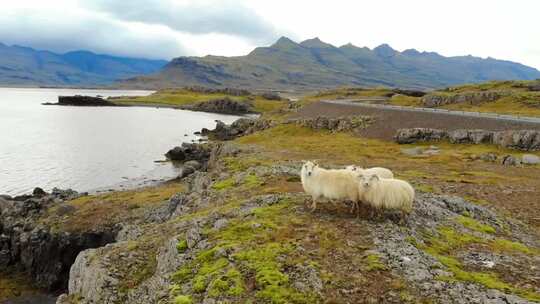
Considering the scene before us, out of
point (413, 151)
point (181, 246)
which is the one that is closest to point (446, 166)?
point (413, 151)

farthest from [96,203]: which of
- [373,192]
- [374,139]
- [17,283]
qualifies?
[374,139]

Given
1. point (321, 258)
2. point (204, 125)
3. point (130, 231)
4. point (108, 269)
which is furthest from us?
point (204, 125)

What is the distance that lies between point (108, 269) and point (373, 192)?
14.2 metres

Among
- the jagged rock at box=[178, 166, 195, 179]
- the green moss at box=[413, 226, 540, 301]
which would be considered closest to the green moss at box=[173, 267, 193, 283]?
the green moss at box=[413, 226, 540, 301]

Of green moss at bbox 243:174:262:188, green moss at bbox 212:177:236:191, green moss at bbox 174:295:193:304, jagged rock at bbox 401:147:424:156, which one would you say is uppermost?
jagged rock at bbox 401:147:424:156

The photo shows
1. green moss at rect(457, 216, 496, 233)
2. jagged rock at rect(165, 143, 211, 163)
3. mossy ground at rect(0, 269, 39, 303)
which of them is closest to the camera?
green moss at rect(457, 216, 496, 233)

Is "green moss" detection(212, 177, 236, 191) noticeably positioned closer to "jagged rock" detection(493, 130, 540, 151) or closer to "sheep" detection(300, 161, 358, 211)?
"sheep" detection(300, 161, 358, 211)

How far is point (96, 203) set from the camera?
50.9 m

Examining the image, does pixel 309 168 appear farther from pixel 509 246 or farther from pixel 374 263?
pixel 509 246

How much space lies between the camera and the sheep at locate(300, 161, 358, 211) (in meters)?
23.3

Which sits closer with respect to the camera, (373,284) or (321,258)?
(373,284)

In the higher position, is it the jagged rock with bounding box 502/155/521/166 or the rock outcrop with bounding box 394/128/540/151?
the rock outcrop with bounding box 394/128/540/151

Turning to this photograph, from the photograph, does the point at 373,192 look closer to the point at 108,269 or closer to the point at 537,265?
the point at 537,265

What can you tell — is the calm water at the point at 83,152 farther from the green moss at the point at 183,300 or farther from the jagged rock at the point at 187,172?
the green moss at the point at 183,300
